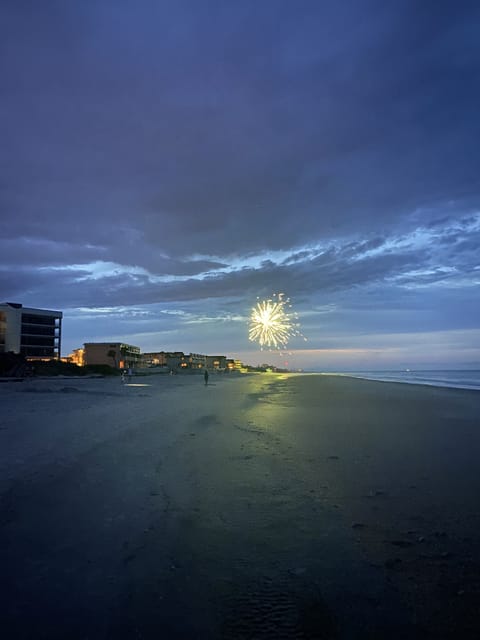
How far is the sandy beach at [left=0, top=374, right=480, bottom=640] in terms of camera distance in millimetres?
3951

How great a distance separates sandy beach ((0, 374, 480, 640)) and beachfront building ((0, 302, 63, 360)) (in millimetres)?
87679

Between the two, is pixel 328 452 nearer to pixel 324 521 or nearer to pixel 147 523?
pixel 324 521

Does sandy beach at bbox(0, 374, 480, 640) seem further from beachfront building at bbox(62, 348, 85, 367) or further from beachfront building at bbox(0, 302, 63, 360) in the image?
beachfront building at bbox(62, 348, 85, 367)

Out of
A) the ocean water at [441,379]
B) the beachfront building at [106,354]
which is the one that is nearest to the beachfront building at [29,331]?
the beachfront building at [106,354]

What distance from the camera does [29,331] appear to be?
97.1m

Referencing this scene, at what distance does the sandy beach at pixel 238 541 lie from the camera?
13.0ft

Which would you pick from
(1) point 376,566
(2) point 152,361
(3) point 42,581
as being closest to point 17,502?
(3) point 42,581

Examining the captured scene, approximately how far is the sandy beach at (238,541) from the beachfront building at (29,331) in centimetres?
8768

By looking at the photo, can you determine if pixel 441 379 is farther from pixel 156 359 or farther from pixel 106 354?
pixel 156 359

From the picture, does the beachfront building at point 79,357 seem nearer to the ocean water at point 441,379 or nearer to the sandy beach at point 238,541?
the ocean water at point 441,379

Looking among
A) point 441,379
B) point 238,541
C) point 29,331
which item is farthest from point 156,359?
point 238,541

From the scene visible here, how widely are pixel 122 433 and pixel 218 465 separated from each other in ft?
18.2

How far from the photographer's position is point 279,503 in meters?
7.23

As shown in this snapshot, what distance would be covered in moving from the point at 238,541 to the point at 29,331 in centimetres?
10365
